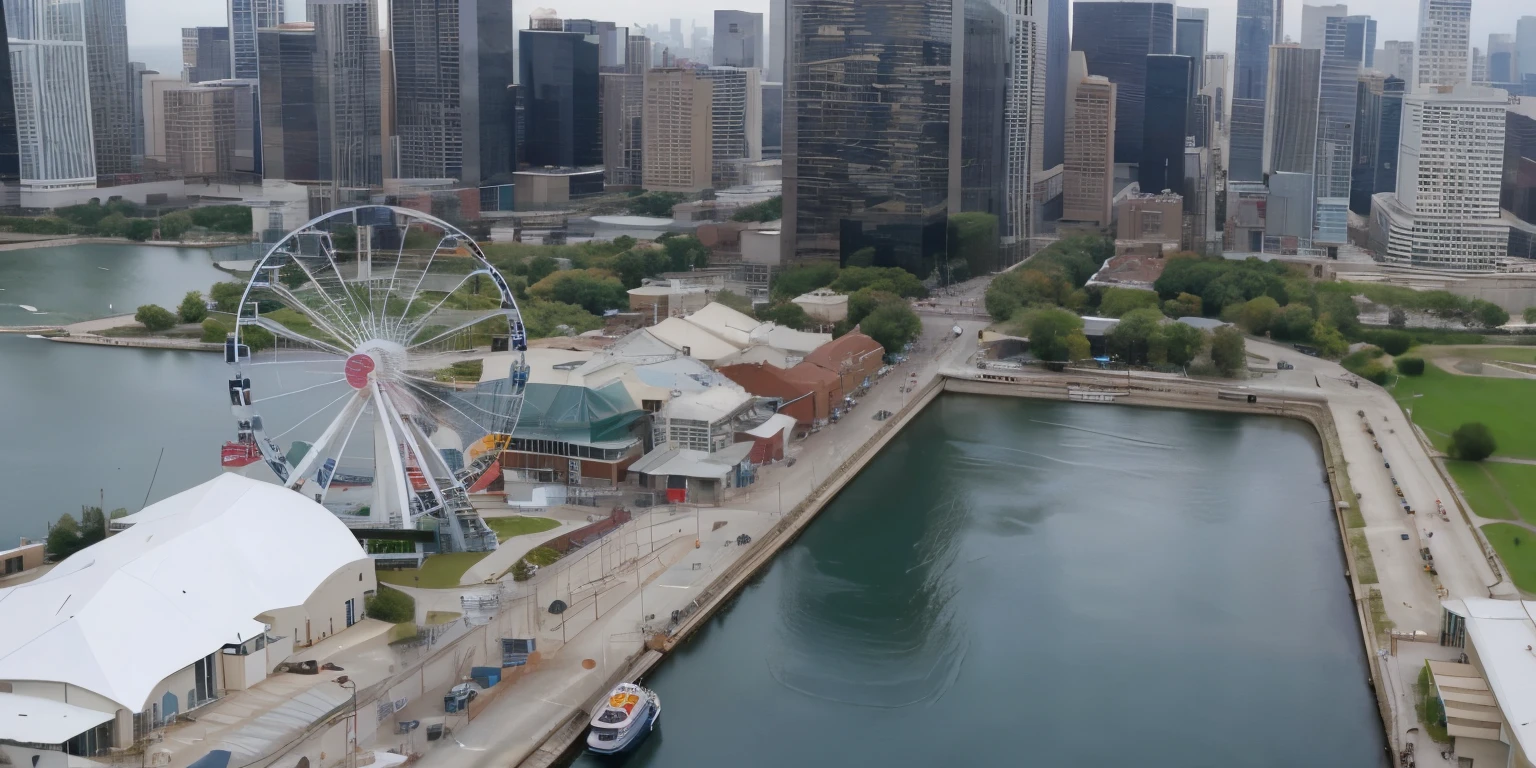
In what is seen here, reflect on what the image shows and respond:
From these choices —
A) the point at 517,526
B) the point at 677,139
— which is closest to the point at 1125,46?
the point at 677,139

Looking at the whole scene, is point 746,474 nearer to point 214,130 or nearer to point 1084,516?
point 1084,516

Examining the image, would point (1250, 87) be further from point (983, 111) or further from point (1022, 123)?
point (983, 111)

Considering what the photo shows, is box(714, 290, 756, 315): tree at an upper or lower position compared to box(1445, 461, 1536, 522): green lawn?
upper

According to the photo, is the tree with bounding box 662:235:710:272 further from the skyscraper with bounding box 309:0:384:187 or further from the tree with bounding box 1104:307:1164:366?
the skyscraper with bounding box 309:0:384:187

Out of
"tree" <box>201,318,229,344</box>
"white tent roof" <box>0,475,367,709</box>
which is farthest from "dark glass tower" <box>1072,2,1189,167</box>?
"white tent roof" <box>0,475,367,709</box>

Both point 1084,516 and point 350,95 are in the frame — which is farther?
point 350,95

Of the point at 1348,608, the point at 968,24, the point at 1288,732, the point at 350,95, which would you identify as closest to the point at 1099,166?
the point at 968,24
